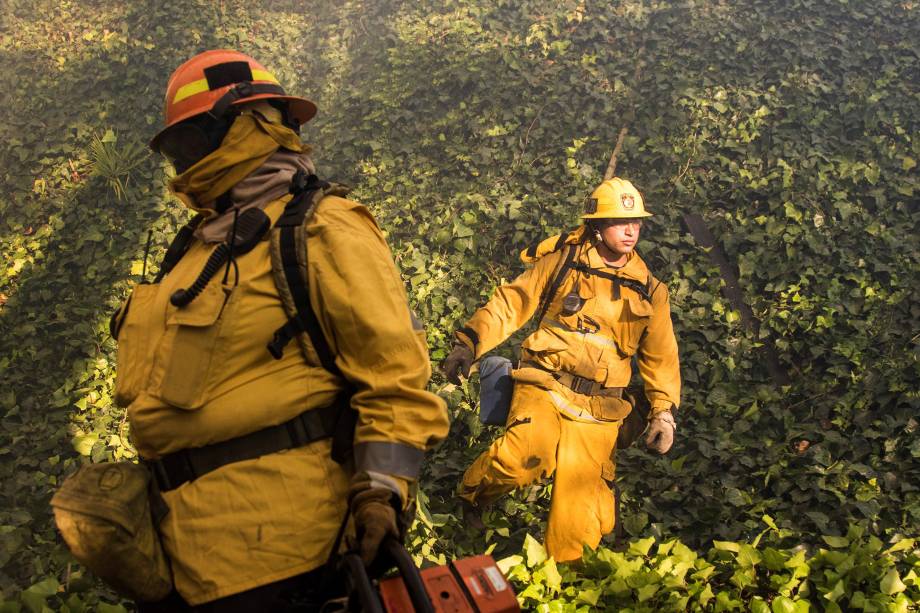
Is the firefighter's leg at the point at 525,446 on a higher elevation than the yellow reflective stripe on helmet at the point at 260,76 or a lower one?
lower

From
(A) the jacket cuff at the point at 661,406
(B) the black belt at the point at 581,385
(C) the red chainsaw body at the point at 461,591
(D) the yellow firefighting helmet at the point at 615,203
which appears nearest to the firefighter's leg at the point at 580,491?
(B) the black belt at the point at 581,385

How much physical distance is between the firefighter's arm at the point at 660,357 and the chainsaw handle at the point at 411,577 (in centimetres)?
336

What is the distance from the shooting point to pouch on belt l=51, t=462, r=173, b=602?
1913 millimetres

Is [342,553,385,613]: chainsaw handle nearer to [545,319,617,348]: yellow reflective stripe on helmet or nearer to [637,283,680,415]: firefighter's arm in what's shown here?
[545,319,617,348]: yellow reflective stripe on helmet

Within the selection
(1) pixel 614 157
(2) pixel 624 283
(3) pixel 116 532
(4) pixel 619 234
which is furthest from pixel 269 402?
(1) pixel 614 157

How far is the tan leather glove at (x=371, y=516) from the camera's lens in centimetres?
173

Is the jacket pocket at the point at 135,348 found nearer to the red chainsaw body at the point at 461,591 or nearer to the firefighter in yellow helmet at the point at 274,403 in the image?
the firefighter in yellow helmet at the point at 274,403

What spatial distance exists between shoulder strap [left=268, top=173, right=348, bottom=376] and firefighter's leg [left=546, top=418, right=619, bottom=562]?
9.17 feet

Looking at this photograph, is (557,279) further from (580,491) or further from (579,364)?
(580,491)

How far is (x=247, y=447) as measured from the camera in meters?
1.98

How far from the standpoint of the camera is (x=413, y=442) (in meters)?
1.88

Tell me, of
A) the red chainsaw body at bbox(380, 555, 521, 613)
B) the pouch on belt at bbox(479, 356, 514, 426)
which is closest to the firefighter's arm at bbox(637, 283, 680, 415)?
the pouch on belt at bbox(479, 356, 514, 426)

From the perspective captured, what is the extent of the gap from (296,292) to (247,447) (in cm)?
48

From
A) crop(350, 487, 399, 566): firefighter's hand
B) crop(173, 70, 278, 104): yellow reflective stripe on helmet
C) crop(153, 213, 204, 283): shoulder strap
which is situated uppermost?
crop(173, 70, 278, 104): yellow reflective stripe on helmet
